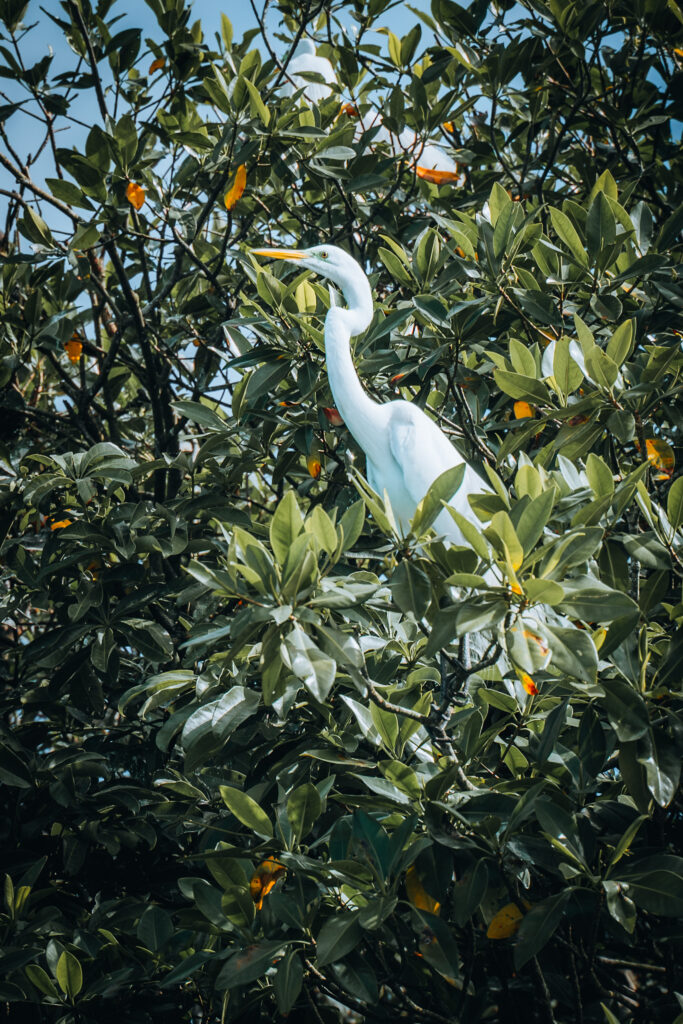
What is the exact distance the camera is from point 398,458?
2158 mm

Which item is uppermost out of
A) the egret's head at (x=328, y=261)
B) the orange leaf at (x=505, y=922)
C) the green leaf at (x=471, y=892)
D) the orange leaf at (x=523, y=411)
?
the egret's head at (x=328, y=261)

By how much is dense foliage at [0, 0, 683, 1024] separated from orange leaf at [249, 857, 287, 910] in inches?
0.7

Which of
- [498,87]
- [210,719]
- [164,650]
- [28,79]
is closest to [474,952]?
[210,719]

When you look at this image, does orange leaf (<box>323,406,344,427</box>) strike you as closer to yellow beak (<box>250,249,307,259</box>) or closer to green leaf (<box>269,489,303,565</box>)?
yellow beak (<box>250,249,307,259</box>)

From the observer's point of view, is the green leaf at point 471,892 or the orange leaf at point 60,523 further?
the orange leaf at point 60,523

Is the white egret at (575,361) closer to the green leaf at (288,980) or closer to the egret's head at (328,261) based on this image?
the egret's head at (328,261)

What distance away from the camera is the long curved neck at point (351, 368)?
1991 mm

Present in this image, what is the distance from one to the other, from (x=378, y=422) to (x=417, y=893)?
1.19 metres

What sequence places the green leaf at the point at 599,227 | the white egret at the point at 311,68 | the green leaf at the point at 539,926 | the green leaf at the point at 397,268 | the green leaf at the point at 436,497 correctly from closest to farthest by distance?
the green leaf at the point at 539,926
the green leaf at the point at 436,497
the green leaf at the point at 599,227
the green leaf at the point at 397,268
the white egret at the point at 311,68

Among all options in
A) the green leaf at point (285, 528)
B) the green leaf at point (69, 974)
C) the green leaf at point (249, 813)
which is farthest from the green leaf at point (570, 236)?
the green leaf at point (69, 974)

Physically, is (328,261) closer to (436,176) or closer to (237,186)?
(237,186)

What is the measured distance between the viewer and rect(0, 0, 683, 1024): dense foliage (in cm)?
127

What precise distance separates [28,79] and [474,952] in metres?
3.14

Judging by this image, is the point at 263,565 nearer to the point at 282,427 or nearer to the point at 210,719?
the point at 210,719
